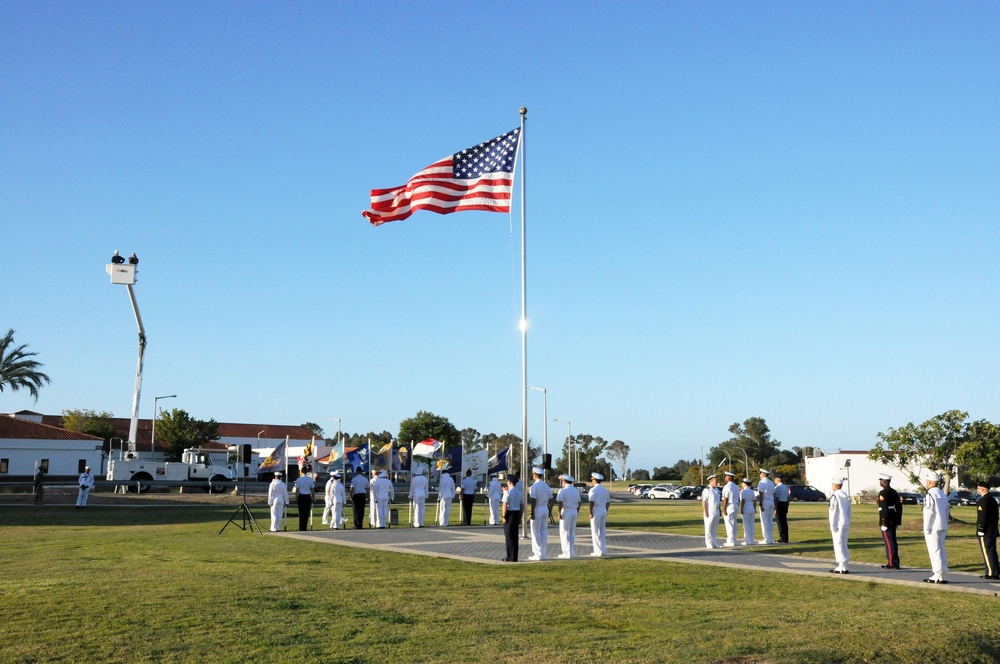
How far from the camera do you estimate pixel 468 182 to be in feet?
69.4

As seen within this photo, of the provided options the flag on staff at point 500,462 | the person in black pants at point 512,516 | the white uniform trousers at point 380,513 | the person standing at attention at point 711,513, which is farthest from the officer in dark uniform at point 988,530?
the flag on staff at point 500,462

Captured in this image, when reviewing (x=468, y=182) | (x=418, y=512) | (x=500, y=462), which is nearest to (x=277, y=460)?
(x=418, y=512)

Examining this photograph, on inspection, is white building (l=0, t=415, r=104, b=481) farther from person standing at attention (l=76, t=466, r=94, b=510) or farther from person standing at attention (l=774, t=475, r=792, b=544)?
person standing at attention (l=774, t=475, r=792, b=544)

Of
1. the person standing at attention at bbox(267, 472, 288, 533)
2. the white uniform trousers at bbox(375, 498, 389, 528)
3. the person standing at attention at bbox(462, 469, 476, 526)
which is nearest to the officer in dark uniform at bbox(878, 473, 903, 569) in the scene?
the person standing at attention at bbox(462, 469, 476, 526)

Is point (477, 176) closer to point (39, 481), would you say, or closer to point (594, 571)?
point (594, 571)

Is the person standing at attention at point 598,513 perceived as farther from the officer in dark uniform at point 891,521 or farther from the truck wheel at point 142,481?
the truck wheel at point 142,481

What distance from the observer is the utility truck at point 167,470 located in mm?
55062

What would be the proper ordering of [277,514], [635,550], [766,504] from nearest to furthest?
[635,550] → [766,504] → [277,514]

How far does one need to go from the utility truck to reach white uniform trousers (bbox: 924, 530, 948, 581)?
46.8m

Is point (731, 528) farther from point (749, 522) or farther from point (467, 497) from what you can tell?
point (467, 497)

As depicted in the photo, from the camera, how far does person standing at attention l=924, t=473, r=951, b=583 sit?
13.9 meters

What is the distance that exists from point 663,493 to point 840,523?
59.8 meters

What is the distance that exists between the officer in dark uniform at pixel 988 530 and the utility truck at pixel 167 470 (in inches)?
1844

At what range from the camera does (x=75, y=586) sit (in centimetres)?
1181
